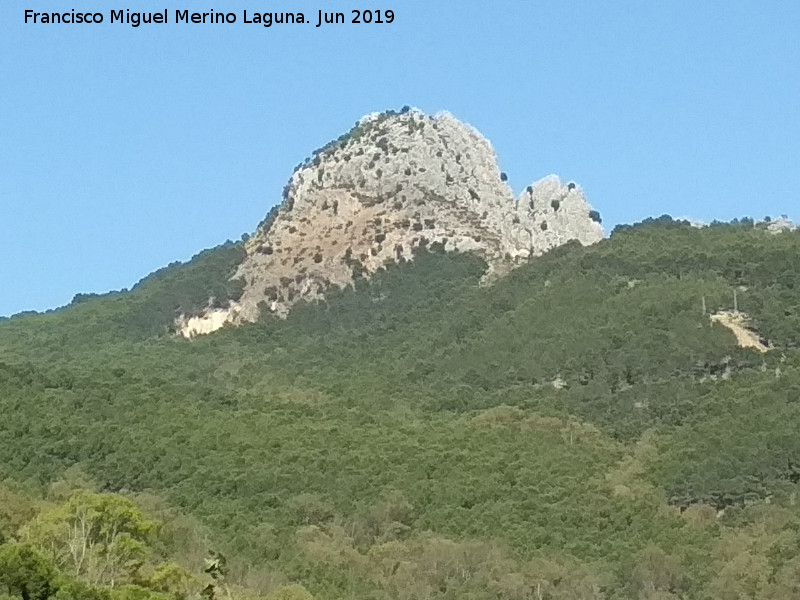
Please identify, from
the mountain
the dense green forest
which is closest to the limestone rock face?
the mountain

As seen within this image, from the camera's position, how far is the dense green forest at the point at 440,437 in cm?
5778

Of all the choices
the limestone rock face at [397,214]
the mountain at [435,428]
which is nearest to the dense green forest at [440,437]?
the mountain at [435,428]

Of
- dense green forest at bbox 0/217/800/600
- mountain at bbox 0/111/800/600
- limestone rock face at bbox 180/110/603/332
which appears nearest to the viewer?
dense green forest at bbox 0/217/800/600

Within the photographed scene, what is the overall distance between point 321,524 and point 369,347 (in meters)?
33.5

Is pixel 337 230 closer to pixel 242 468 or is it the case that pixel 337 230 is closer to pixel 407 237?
pixel 407 237

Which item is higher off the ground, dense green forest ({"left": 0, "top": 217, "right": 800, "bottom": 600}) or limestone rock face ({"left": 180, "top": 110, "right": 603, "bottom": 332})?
limestone rock face ({"left": 180, "top": 110, "right": 603, "bottom": 332})

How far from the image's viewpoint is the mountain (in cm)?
5797

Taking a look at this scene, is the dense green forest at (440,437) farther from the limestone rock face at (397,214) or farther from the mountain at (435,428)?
the limestone rock face at (397,214)

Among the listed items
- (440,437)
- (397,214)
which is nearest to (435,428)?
(440,437)

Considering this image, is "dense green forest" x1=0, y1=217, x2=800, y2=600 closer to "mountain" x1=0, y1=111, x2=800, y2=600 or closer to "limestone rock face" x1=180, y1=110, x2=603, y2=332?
"mountain" x1=0, y1=111, x2=800, y2=600

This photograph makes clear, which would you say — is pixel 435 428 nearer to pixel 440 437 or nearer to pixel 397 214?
pixel 440 437

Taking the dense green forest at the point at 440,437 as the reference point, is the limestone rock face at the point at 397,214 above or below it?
above

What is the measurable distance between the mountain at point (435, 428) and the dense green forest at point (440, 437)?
146 millimetres

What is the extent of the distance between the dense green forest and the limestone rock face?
240cm
